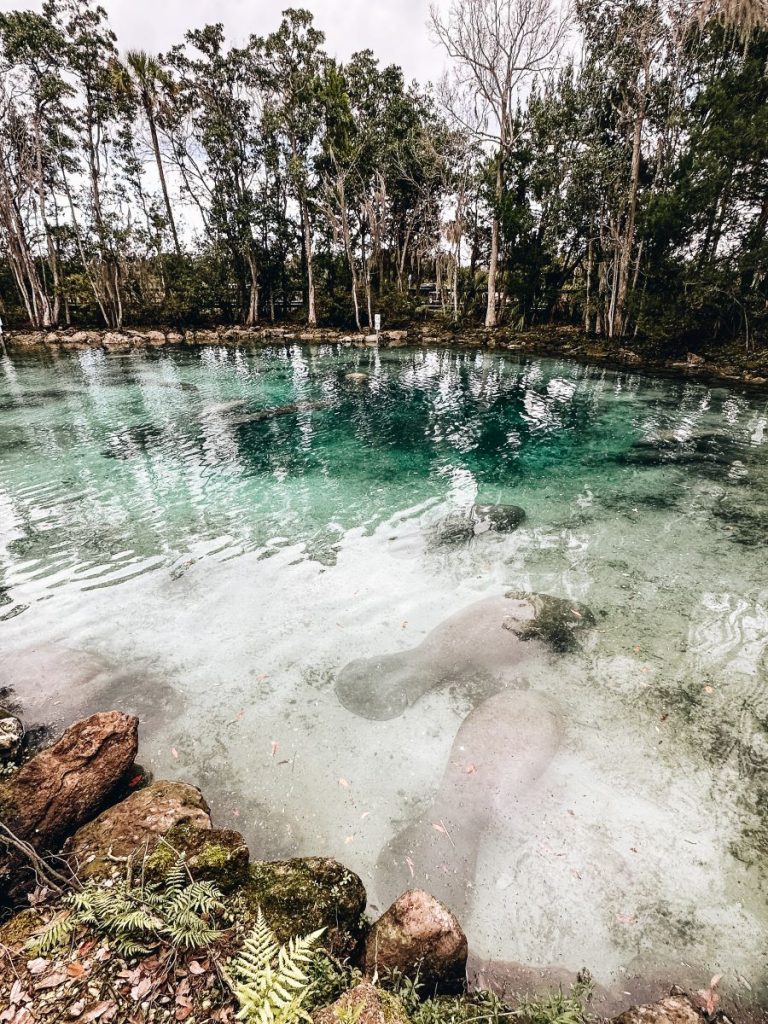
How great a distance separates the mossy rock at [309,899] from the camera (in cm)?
222

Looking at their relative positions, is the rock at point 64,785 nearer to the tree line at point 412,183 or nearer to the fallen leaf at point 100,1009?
the fallen leaf at point 100,1009

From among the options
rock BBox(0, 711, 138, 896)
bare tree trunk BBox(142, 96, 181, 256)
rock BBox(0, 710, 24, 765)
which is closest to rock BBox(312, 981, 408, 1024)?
rock BBox(0, 711, 138, 896)

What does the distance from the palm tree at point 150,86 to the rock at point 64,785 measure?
1482 inches

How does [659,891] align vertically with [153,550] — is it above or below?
below

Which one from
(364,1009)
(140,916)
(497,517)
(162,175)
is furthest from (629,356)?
(162,175)

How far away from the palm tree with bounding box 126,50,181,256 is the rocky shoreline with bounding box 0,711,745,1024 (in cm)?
3822

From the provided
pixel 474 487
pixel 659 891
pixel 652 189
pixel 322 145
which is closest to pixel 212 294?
pixel 322 145

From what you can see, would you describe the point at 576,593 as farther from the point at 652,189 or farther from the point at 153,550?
the point at 652,189

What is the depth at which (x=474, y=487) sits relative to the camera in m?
8.78

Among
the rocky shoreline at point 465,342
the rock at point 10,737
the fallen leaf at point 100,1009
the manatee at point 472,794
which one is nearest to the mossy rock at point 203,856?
the fallen leaf at point 100,1009

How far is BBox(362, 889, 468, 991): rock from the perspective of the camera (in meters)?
2.17

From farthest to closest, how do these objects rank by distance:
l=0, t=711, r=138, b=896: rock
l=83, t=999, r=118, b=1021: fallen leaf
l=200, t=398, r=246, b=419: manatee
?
l=200, t=398, r=246, b=419: manatee, l=0, t=711, r=138, b=896: rock, l=83, t=999, r=118, b=1021: fallen leaf

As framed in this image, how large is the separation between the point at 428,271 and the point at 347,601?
48.1 meters

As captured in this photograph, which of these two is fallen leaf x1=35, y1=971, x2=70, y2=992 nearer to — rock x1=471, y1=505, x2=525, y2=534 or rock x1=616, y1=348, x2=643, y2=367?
rock x1=471, y1=505, x2=525, y2=534
